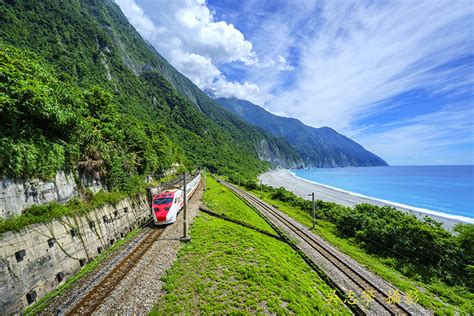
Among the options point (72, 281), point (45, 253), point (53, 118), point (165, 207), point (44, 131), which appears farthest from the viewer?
point (165, 207)

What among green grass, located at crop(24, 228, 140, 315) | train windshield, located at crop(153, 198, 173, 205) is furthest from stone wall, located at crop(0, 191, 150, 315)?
train windshield, located at crop(153, 198, 173, 205)

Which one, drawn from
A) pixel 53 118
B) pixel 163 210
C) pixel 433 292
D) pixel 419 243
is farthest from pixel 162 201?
pixel 419 243

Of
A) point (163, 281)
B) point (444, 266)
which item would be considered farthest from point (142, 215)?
point (444, 266)

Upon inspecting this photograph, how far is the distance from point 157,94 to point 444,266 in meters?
129

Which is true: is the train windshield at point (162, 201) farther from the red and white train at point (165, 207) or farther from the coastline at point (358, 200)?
the coastline at point (358, 200)

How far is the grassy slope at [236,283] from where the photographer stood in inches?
315

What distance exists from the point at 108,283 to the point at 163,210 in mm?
7166

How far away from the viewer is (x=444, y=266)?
16.3m

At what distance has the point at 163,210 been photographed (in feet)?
51.5

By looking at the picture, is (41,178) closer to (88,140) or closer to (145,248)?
(88,140)

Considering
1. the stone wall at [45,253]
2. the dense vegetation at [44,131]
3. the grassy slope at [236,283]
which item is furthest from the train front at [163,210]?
the dense vegetation at [44,131]

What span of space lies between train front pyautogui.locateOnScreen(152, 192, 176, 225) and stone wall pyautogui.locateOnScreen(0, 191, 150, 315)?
123 inches

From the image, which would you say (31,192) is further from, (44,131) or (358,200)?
(358,200)

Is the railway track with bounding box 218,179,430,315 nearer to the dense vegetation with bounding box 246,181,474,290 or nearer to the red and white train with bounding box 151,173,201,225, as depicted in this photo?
the dense vegetation with bounding box 246,181,474,290
